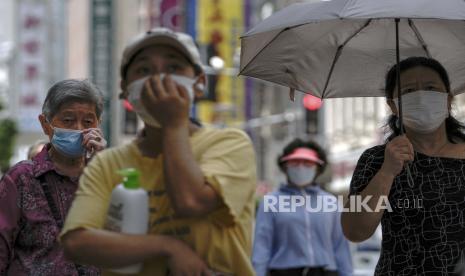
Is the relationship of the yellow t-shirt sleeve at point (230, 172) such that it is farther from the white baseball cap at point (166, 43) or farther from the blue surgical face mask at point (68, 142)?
the blue surgical face mask at point (68, 142)

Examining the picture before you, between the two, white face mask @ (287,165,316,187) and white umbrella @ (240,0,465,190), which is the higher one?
white umbrella @ (240,0,465,190)

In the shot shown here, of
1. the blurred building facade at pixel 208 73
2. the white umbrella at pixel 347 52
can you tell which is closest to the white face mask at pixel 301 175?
the white umbrella at pixel 347 52

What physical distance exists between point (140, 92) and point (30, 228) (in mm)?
1667

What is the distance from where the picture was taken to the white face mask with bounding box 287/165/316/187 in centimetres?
925

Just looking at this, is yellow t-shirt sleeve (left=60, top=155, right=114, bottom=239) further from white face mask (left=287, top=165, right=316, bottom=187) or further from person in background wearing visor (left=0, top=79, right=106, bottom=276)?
white face mask (left=287, top=165, right=316, bottom=187)

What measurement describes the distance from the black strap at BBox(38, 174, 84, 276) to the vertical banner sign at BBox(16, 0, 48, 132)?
70414 mm

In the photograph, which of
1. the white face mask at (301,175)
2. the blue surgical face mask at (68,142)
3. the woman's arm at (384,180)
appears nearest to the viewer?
the woman's arm at (384,180)

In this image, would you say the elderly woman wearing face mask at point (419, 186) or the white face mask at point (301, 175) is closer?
the elderly woman wearing face mask at point (419, 186)

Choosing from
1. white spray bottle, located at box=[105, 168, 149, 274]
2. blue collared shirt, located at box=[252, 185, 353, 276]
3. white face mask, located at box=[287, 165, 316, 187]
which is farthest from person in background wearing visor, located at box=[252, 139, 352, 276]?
white spray bottle, located at box=[105, 168, 149, 274]

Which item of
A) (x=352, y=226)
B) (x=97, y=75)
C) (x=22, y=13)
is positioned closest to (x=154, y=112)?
(x=352, y=226)

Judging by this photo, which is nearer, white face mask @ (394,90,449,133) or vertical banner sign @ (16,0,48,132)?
white face mask @ (394,90,449,133)

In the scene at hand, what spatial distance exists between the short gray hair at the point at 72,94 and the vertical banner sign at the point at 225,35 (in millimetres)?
43445

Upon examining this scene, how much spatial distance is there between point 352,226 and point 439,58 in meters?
1.25

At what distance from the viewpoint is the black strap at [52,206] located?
5117 millimetres
